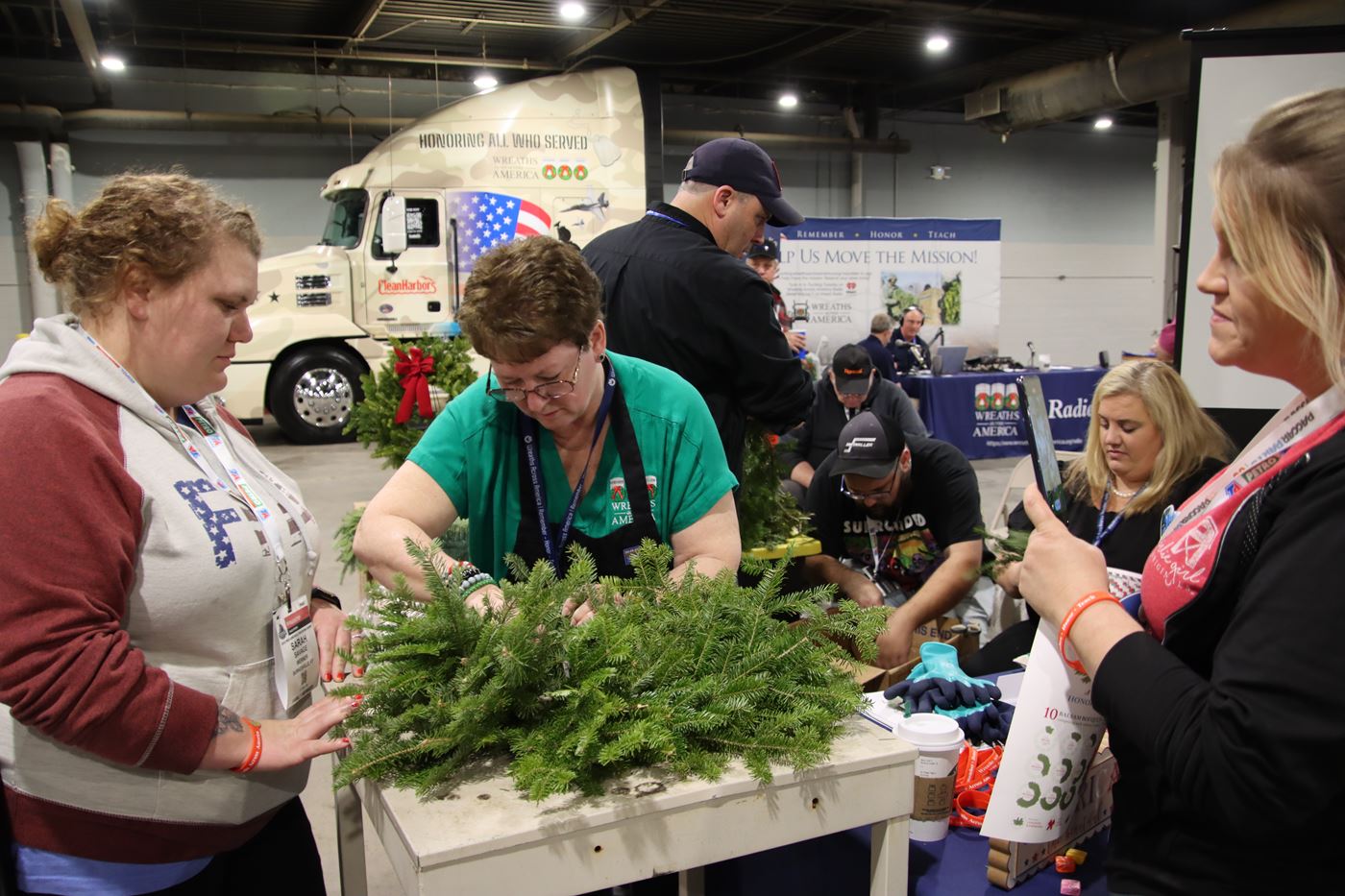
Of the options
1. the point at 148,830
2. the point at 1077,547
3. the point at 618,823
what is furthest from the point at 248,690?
the point at 1077,547

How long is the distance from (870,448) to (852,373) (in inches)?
81.6

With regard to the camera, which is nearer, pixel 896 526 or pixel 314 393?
pixel 896 526

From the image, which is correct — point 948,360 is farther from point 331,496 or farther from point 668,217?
point 668,217

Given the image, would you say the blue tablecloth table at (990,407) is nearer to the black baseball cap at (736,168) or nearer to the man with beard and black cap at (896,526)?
the man with beard and black cap at (896,526)

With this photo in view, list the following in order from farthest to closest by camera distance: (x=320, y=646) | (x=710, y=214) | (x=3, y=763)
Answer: (x=710, y=214), (x=320, y=646), (x=3, y=763)

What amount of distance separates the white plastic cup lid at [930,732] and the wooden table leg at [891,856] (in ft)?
0.73

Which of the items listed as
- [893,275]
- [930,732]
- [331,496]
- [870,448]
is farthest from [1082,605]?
[893,275]

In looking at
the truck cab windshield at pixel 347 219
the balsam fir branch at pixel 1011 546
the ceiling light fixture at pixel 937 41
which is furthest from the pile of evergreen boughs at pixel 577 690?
the ceiling light fixture at pixel 937 41

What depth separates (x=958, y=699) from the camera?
6.26ft

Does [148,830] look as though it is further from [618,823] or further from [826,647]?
[826,647]

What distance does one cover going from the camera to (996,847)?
59.8 inches

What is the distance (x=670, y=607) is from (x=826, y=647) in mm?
237

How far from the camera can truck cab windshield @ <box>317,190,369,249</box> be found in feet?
31.2

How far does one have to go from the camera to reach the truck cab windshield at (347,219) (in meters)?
9.52
